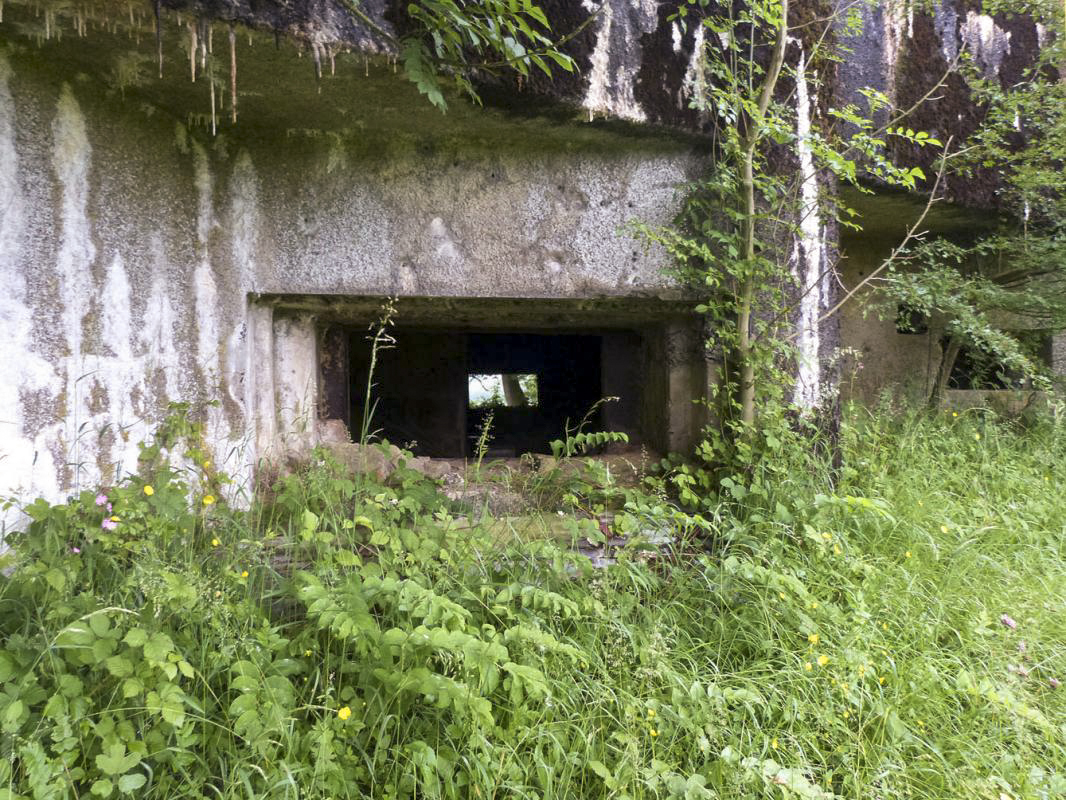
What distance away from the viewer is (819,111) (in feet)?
7.88

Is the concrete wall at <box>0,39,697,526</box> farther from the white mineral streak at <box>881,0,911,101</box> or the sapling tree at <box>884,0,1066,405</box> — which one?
the sapling tree at <box>884,0,1066,405</box>

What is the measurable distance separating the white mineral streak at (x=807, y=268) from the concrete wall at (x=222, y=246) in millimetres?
446

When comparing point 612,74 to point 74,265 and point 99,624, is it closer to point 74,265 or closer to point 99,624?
point 74,265

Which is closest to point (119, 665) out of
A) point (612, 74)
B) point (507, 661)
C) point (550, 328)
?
point (507, 661)

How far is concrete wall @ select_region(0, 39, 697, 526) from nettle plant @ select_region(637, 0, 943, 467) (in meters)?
0.18

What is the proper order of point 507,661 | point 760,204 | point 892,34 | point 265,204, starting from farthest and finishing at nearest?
1. point 892,34
2. point 760,204
3. point 265,204
4. point 507,661

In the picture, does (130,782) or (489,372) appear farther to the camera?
(489,372)

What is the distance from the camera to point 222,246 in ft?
6.99

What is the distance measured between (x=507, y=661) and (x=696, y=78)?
6.51 feet

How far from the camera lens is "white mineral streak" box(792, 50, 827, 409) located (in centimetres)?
235

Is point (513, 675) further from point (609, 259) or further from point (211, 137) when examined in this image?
point (211, 137)

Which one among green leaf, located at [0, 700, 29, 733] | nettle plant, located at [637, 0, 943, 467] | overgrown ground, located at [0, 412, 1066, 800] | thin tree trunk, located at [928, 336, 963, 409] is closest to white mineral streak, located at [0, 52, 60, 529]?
overgrown ground, located at [0, 412, 1066, 800]

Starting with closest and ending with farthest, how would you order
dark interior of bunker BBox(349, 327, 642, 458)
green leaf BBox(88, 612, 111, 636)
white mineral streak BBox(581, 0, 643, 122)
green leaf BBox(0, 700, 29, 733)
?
green leaf BBox(0, 700, 29, 733)
green leaf BBox(88, 612, 111, 636)
white mineral streak BBox(581, 0, 643, 122)
dark interior of bunker BBox(349, 327, 642, 458)

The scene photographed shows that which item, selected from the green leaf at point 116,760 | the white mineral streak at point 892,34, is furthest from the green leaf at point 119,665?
the white mineral streak at point 892,34
